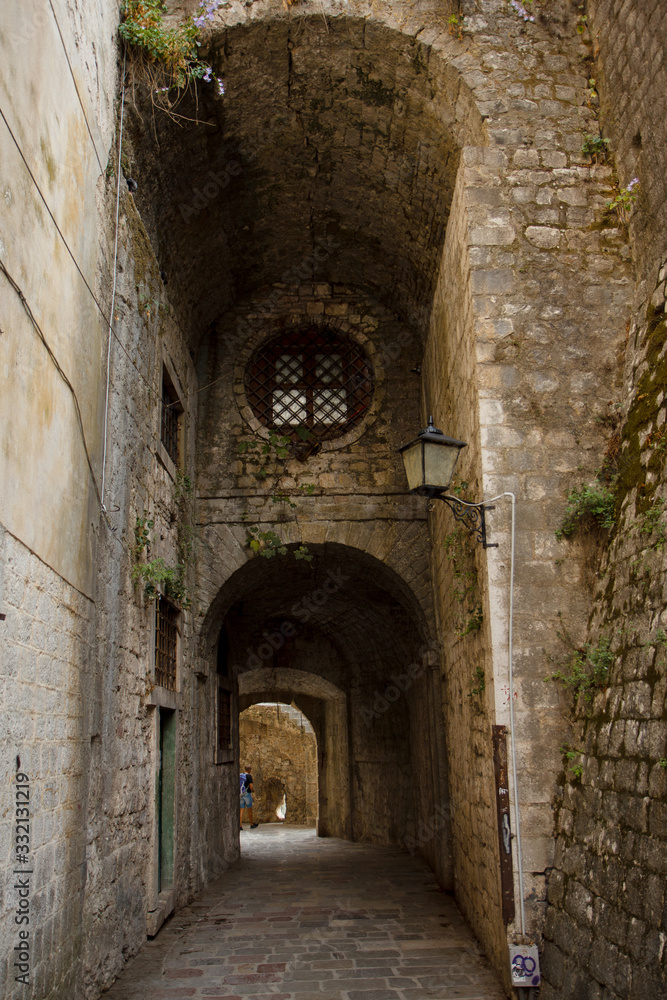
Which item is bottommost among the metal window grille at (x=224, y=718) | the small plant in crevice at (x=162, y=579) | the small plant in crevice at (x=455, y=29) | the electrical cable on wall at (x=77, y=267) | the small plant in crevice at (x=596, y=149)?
the metal window grille at (x=224, y=718)

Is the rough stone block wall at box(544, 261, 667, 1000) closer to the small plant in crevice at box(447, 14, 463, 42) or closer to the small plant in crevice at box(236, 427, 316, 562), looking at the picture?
the small plant in crevice at box(447, 14, 463, 42)

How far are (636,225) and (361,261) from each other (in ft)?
10.9

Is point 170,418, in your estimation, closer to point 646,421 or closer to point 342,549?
point 342,549

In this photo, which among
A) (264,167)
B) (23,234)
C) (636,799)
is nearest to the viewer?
(23,234)

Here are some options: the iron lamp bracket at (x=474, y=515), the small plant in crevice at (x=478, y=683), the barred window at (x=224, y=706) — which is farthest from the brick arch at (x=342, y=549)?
the iron lamp bracket at (x=474, y=515)

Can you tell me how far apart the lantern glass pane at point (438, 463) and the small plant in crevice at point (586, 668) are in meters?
1.16

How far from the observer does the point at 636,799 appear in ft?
11.0

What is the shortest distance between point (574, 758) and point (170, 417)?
15.2 ft

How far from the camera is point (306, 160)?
6.80m

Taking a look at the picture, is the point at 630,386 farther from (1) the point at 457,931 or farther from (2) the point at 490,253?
(1) the point at 457,931

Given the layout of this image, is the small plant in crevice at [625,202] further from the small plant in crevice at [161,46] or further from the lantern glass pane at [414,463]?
the small plant in crevice at [161,46]

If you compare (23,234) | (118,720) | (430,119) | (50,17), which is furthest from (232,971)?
(430,119)

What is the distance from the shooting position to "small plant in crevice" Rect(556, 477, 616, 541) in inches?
182

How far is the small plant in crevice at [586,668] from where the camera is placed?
409 centimetres
